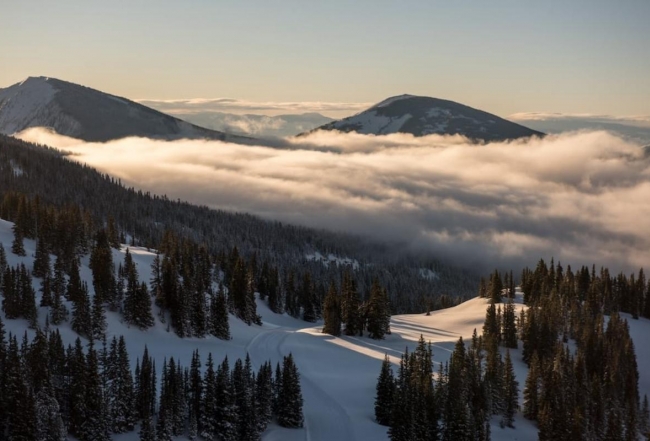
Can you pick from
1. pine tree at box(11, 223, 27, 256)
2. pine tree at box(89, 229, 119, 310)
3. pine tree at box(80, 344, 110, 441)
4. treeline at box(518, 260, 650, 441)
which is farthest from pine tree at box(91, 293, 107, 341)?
treeline at box(518, 260, 650, 441)

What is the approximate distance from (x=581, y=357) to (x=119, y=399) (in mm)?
78387

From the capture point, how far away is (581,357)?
123 meters

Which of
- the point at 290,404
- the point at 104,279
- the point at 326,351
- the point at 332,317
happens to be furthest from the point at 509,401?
the point at 104,279

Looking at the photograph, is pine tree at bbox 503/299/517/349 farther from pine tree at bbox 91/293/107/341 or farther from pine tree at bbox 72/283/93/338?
pine tree at bbox 72/283/93/338

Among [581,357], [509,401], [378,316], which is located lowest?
[509,401]

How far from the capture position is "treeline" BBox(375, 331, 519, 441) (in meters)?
88.8

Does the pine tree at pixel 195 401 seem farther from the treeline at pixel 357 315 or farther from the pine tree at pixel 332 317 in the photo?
the treeline at pixel 357 315

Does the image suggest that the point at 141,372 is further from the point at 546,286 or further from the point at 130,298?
the point at 546,286

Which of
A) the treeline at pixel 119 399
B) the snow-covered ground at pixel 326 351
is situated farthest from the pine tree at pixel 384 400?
the treeline at pixel 119 399

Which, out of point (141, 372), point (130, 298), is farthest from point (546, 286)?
point (141, 372)

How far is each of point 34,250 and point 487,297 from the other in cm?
10910

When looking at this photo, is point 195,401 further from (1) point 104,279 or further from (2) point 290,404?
(1) point 104,279

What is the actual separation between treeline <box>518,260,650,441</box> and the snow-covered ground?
5.17 metres

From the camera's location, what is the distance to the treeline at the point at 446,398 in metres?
88.8
